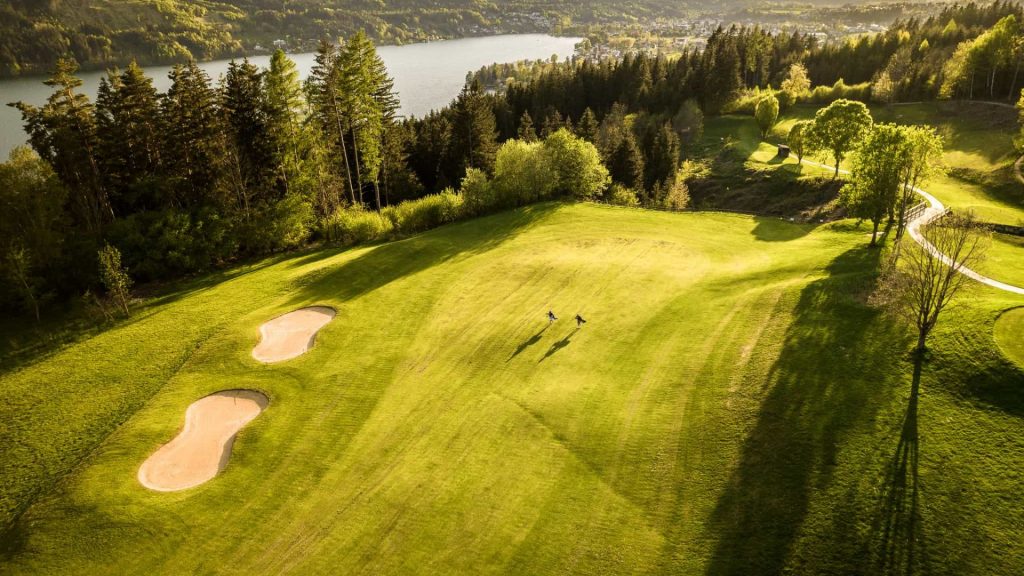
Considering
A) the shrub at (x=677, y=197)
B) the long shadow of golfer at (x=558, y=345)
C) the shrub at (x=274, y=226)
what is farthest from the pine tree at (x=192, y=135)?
the shrub at (x=677, y=197)

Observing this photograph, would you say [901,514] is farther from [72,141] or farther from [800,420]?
[72,141]

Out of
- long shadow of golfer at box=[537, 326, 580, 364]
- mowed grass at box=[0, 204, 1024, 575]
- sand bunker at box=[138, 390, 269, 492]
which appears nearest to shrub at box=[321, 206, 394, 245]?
mowed grass at box=[0, 204, 1024, 575]

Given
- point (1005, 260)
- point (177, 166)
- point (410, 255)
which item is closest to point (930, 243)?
point (1005, 260)

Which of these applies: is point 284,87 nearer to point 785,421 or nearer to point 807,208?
point 785,421

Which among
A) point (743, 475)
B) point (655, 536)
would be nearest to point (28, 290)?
point (655, 536)

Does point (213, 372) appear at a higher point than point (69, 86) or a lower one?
lower

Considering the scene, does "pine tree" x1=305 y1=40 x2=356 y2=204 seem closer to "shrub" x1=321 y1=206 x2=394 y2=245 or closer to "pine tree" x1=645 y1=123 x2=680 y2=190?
"shrub" x1=321 y1=206 x2=394 y2=245

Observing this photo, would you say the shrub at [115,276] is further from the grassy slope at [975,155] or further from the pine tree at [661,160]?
the grassy slope at [975,155]
